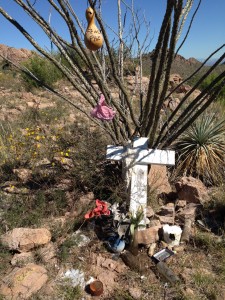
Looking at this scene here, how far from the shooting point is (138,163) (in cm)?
295

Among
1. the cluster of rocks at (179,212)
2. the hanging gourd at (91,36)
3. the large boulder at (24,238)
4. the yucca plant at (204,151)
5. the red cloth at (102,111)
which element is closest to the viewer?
the hanging gourd at (91,36)

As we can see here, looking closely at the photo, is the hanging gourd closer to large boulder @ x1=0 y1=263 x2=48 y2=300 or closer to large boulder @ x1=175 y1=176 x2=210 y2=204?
large boulder @ x1=0 y1=263 x2=48 y2=300

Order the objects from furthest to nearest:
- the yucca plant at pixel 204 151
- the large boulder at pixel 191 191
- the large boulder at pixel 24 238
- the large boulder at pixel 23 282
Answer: the yucca plant at pixel 204 151, the large boulder at pixel 191 191, the large boulder at pixel 24 238, the large boulder at pixel 23 282

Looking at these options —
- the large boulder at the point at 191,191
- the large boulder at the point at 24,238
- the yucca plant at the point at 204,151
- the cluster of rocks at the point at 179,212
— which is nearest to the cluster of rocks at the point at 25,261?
the large boulder at the point at 24,238

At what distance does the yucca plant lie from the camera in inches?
154

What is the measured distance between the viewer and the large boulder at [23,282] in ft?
7.25

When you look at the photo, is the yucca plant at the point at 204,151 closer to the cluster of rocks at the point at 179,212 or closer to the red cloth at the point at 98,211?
the cluster of rocks at the point at 179,212

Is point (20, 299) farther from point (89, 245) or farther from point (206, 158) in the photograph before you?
point (206, 158)

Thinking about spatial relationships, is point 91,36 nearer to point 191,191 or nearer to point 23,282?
point 23,282

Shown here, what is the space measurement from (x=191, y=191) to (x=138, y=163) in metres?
0.90

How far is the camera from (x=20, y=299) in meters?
2.18

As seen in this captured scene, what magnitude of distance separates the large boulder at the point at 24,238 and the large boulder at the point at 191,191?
66.0 inches

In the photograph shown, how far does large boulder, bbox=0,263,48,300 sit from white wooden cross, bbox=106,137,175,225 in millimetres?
1046

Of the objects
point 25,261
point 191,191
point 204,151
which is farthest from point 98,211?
point 204,151
